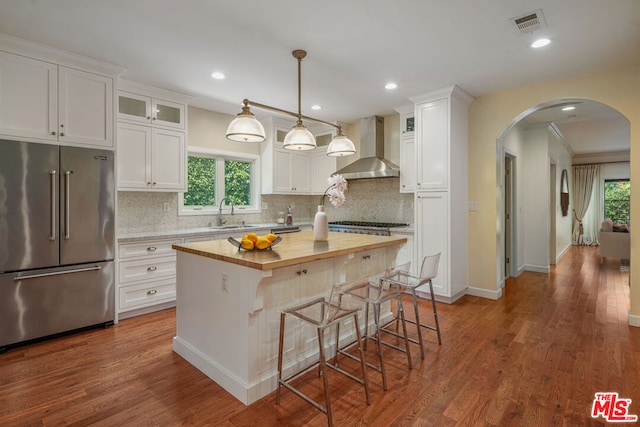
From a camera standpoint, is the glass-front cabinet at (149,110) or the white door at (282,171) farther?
the white door at (282,171)

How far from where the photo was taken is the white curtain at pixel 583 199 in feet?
30.5

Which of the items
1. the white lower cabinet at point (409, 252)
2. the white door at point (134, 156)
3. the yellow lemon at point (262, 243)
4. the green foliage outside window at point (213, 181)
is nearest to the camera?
the yellow lemon at point (262, 243)

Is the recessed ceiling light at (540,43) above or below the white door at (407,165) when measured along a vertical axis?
above

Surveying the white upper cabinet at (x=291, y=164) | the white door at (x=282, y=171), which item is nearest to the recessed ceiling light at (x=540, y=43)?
the white upper cabinet at (x=291, y=164)

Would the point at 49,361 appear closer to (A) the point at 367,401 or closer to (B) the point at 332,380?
(B) the point at 332,380

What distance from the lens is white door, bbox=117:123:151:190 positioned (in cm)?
362

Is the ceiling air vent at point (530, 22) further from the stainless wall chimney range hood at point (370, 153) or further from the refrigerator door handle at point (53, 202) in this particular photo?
the refrigerator door handle at point (53, 202)

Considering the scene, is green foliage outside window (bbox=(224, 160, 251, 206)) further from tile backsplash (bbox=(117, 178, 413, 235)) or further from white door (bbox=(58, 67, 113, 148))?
white door (bbox=(58, 67, 113, 148))

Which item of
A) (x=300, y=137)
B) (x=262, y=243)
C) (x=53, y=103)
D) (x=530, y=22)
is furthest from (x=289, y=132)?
(x=53, y=103)

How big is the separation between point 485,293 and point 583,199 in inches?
301

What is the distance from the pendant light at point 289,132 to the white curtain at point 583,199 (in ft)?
31.7

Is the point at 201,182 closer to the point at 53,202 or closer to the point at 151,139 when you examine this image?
the point at 151,139

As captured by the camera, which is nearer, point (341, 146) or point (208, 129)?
point (341, 146)

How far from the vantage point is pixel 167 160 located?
4.01 meters
